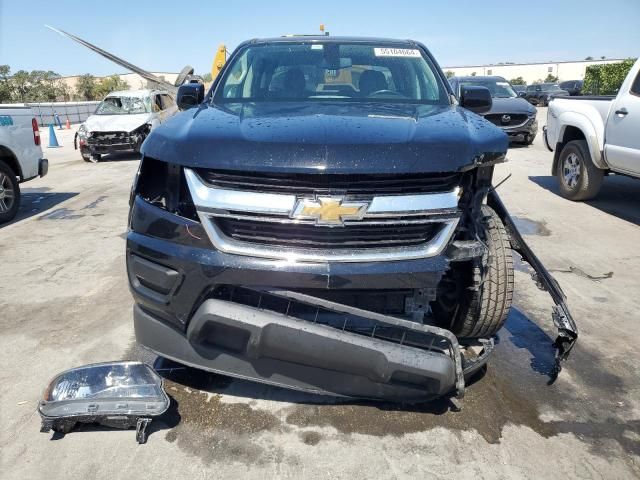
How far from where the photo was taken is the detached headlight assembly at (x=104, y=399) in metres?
2.43

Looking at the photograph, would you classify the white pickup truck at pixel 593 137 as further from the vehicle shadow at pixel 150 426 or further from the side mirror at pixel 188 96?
the vehicle shadow at pixel 150 426

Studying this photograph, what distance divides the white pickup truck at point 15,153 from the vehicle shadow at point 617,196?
7.97 metres

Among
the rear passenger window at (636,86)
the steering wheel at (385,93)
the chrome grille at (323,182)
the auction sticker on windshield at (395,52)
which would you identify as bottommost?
the chrome grille at (323,182)

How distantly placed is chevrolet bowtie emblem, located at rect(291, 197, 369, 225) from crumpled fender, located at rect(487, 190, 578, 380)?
45.3 inches

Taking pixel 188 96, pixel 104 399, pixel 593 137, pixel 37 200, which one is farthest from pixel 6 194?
pixel 593 137

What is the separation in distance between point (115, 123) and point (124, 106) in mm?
1136

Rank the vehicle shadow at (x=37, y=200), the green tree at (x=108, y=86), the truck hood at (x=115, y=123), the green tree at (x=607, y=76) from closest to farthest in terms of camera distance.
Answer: the vehicle shadow at (x=37, y=200)
the truck hood at (x=115, y=123)
the green tree at (x=607, y=76)
the green tree at (x=108, y=86)

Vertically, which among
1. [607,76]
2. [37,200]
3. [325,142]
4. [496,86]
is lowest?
[37,200]

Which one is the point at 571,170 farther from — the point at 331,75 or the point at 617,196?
the point at 331,75

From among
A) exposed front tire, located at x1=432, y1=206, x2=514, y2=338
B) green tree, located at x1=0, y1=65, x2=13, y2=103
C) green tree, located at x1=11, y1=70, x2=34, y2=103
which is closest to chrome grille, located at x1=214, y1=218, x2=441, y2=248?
exposed front tire, located at x1=432, y1=206, x2=514, y2=338

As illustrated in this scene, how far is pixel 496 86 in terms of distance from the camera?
556 inches

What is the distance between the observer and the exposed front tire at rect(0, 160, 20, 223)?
685 cm

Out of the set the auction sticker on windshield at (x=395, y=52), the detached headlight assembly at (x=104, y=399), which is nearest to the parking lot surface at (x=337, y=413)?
the detached headlight assembly at (x=104, y=399)

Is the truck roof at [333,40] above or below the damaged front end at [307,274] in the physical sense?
above
